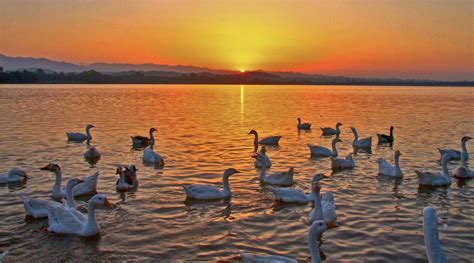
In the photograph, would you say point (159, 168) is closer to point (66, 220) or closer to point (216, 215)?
point (216, 215)

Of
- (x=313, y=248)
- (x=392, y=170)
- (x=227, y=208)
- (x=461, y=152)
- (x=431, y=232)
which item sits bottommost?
(x=227, y=208)

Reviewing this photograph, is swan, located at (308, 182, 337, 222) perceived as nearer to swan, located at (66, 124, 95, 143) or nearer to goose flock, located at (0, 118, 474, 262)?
goose flock, located at (0, 118, 474, 262)

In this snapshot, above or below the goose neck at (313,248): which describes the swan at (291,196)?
below

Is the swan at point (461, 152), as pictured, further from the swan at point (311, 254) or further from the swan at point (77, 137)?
the swan at point (77, 137)

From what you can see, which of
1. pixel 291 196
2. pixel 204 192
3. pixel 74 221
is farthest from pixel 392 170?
pixel 74 221

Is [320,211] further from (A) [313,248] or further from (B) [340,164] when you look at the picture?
Result: (B) [340,164]

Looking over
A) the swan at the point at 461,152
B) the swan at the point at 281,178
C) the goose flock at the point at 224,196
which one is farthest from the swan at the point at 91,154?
the swan at the point at 461,152

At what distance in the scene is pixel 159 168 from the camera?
683 inches

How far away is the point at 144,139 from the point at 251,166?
7.52 metres

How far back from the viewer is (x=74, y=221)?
1020 centimetres

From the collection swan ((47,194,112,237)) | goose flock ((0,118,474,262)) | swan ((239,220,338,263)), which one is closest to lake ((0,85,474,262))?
swan ((47,194,112,237))

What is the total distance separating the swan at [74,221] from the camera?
9.99 m

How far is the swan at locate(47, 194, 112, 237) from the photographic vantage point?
9.99 meters

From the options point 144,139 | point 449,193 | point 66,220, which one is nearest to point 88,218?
point 66,220
